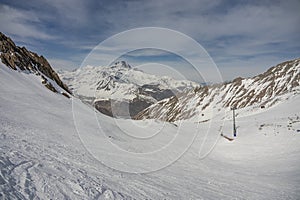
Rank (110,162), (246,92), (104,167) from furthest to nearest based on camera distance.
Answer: (246,92), (110,162), (104,167)

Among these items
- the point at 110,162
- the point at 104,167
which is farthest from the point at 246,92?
the point at 104,167

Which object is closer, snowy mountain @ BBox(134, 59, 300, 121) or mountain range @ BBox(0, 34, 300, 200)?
mountain range @ BBox(0, 34, 300, 200)

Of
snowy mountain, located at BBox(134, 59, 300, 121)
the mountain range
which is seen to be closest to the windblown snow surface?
the mountain range

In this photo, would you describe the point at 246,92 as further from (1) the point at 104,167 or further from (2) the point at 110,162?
(1) the point at 104,167

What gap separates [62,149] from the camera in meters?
13.5

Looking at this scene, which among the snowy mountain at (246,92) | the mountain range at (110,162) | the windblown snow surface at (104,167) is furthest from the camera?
the snowy mountain at (246,92)

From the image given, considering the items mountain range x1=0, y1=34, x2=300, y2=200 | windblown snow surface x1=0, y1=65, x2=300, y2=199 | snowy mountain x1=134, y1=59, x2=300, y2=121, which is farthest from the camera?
snowy mountain x1=134, y1=59, x2=300, y2=121

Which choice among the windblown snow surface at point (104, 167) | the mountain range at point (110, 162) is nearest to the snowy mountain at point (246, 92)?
the mountain range at point (110, 162)

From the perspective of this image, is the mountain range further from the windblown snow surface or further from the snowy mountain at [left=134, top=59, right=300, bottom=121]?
the snowy mountain at [left=134, top=59, right=300, bottom=121]

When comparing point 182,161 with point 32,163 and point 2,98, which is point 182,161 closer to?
Result: point 32,163

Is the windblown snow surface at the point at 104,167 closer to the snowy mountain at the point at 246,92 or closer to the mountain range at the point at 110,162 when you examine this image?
the mountain range at the point at 110,162

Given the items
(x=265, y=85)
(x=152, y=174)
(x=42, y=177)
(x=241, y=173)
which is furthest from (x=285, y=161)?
(x=265, y=85)

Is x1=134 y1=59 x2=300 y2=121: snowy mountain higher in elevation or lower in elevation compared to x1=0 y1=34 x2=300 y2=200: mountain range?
higher

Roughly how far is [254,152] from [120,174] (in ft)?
59.8
